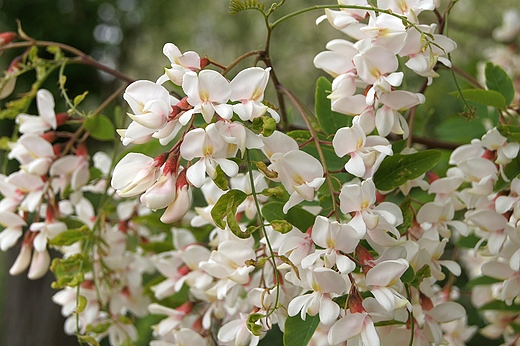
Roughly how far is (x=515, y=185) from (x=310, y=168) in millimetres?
228

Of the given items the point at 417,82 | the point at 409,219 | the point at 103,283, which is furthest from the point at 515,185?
the point at 417,82

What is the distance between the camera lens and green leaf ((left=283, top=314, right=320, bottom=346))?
442 millimetres

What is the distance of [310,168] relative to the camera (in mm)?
439

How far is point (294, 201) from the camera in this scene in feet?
1.49

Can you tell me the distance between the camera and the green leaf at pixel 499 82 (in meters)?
0.65

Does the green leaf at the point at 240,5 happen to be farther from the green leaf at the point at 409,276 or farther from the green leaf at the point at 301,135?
the green leaf at the point at 409,276

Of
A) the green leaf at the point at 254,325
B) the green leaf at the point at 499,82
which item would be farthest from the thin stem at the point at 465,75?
the green leaf at the point at 254,325

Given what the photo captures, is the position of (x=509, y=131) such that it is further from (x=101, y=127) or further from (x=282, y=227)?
(x=101, y=127)

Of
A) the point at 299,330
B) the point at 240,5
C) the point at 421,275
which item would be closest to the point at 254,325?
the point at 299,330

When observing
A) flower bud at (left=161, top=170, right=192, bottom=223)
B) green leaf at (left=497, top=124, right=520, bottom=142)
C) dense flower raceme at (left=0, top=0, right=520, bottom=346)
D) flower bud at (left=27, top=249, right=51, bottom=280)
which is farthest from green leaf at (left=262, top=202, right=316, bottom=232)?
flower bud at (left=27, top=249, right=51, bottom=280)

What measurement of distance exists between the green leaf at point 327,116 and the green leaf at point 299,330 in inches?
7.4

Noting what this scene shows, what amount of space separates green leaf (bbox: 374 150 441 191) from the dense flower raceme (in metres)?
0.01

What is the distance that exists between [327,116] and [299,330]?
8.4 inches

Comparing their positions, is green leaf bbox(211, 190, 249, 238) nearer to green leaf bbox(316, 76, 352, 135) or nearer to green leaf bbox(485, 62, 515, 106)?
green leaf bbox(316, 76, 352, 135)
